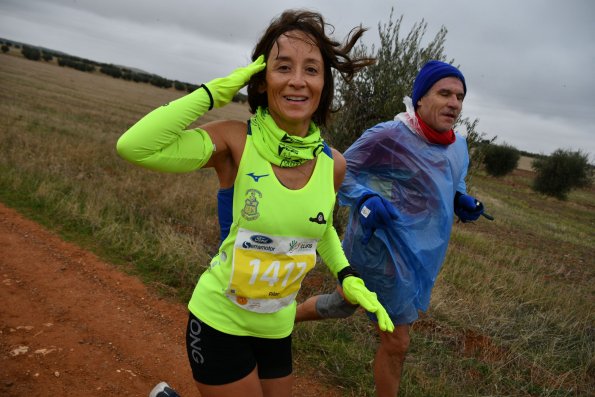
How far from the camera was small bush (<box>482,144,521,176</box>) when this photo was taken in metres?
33.8

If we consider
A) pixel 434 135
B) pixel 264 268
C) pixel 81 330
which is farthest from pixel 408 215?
pixel 81 330

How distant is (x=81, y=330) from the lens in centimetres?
327

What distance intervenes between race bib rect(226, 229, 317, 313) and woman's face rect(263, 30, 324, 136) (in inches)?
20.4

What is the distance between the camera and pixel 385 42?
17.6ft

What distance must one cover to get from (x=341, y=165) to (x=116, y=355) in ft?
7.48

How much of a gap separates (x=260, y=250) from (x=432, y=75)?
5.86 feet

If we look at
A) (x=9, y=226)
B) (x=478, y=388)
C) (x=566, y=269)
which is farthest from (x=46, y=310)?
(x=566, y=269)

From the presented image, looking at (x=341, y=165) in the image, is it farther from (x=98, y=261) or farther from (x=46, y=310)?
(x=98, y=261)

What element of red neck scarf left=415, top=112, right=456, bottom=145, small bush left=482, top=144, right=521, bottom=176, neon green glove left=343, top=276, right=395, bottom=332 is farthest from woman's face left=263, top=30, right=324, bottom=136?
small bush left=482, top=144, right=521, bottom=176

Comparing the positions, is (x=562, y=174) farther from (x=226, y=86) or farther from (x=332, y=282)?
(x=226, y=86)

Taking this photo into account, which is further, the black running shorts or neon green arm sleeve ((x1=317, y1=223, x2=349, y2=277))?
neon green arm sleeve ((x1=317, y1=223, x2=349, y2=277))

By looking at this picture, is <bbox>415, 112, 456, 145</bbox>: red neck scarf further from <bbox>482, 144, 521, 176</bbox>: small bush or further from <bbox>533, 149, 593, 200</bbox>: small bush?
<bbox>482, 144, 521, 176</bbox>: small bush

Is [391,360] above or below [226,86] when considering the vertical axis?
below

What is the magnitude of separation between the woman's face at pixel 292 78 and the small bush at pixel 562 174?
31852 mm
